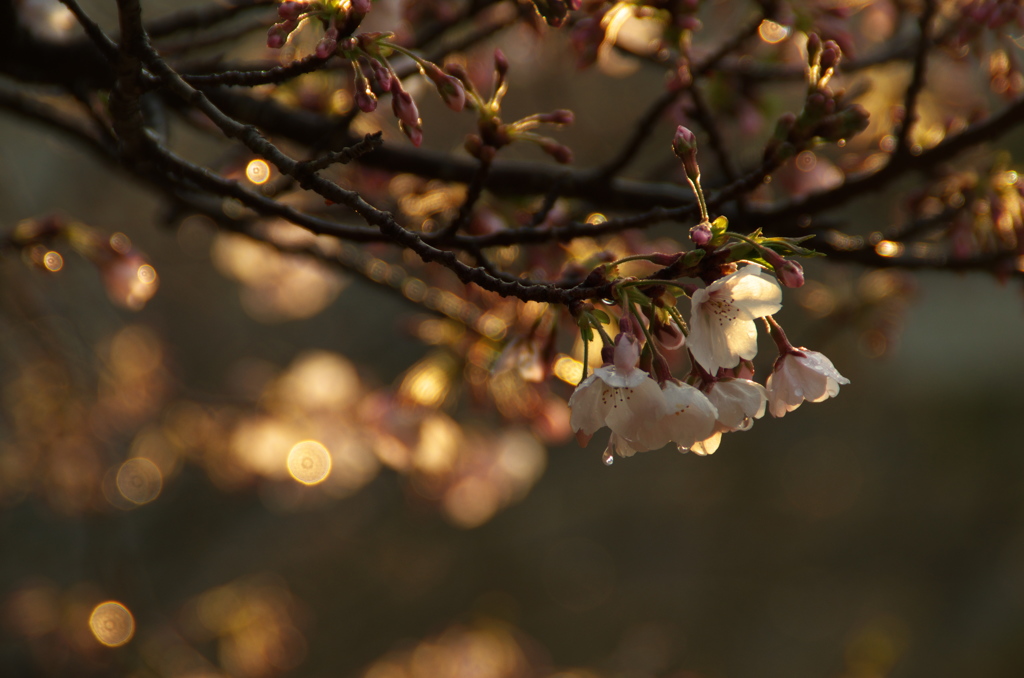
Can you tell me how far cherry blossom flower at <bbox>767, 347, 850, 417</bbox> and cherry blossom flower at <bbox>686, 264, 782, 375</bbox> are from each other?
0.17ft

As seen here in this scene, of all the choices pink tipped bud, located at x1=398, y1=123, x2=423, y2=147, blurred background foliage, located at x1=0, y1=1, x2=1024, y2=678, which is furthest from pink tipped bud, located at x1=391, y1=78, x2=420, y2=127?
blurred background foliage, located at x1=0, y1=1, x2=1024, y2=678

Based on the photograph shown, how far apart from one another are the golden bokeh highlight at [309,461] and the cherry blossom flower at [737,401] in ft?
7.24

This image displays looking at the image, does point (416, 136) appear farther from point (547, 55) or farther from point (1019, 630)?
point (1019, 630)

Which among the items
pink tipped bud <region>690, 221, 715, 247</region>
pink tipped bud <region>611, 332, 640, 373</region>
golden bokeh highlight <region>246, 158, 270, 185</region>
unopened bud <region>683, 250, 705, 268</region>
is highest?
pink tipped bud <region>690, 221, 715, 247</region>

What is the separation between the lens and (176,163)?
786 millimetres

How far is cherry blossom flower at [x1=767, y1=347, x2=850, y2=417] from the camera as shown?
656 millimetres

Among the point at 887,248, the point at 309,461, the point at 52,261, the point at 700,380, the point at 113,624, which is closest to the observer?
the point at 700,380

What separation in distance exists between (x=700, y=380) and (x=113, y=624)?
3.29 metres

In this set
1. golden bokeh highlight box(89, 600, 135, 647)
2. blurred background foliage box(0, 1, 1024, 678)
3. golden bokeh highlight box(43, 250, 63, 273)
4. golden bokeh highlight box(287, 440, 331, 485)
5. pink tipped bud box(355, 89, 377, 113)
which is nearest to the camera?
pink tipped bud box(355, 89, 377, 113)

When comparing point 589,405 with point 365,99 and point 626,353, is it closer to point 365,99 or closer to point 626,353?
point 626,353

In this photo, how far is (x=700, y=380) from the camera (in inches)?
26.9

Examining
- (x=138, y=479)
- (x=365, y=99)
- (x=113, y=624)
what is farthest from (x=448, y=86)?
(x=138, y=479)

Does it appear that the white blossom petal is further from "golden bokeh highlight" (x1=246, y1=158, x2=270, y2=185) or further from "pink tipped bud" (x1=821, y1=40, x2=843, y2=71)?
"golden bokeh highlight" (x1=246, y1=158, x2=270, y2=185)

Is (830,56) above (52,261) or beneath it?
above
